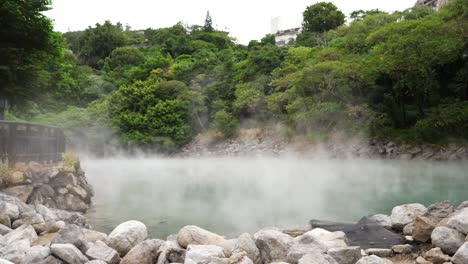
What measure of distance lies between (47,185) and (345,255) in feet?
28.4

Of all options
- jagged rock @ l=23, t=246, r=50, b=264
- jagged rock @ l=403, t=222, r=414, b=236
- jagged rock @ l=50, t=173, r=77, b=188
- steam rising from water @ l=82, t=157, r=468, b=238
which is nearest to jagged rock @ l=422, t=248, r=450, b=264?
jagged rock @ l=403, t=222, r=414, b=236

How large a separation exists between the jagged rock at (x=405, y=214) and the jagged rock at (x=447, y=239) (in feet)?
5.46

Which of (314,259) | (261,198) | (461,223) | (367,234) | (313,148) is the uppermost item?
(461,223)

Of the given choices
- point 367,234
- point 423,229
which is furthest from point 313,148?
point 423,229

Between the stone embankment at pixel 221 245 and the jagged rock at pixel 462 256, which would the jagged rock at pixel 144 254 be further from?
the jagged rock at pixel 462 256

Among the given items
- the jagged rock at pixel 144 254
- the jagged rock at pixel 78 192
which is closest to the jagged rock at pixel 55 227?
the jagged rock at pixel 144 254

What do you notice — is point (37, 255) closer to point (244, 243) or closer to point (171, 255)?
point (171, 255)

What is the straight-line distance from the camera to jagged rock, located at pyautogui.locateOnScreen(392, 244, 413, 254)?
21.6 feet

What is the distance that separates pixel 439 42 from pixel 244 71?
66.4 ft

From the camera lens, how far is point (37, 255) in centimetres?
529

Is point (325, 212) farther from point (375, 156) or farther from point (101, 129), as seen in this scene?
point (101, 129)

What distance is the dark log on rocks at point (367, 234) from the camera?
7.14 m

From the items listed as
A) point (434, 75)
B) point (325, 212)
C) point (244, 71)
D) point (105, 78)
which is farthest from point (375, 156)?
point (105, 78)

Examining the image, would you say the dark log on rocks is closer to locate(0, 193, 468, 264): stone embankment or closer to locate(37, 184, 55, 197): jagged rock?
locate(0, 193, 468, 264): stone embankment
